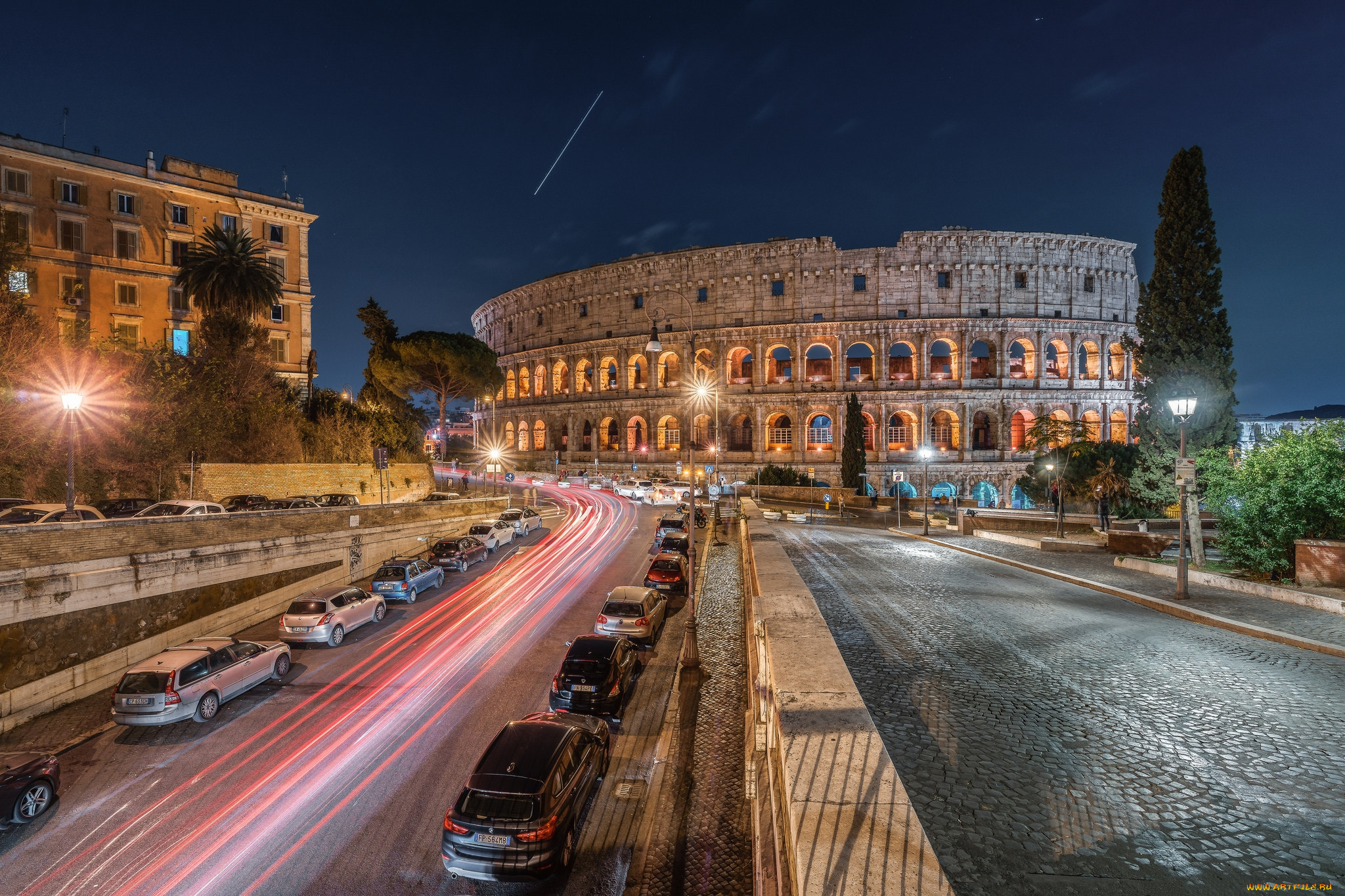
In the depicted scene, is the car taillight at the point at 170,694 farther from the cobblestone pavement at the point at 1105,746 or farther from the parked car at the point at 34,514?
the cobblestone pavement at the point at 1105,746

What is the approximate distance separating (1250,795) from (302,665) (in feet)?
55.6

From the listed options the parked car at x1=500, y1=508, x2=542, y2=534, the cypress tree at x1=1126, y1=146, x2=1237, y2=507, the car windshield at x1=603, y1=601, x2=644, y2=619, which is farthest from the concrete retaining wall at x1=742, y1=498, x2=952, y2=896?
the parked car at x1=500, y1=508, x2=542, y2=534

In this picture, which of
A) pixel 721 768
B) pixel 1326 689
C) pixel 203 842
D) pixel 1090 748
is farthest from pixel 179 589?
pixel 1326 689

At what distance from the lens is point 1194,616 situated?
37.1 feet

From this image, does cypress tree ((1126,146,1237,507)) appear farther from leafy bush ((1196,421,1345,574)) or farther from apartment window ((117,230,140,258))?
apartment window ((117,230,140,258))

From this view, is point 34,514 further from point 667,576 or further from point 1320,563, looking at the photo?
point 1320,563

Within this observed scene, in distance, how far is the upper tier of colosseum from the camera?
55.3 m

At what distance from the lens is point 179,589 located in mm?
15945

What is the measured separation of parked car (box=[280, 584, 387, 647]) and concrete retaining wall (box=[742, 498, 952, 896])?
1273 cm

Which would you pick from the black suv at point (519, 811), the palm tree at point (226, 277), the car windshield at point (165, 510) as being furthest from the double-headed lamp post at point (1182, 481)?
the palm tree at point (226, 277)

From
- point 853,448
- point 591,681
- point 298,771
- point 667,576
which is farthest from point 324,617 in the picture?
point 853,448

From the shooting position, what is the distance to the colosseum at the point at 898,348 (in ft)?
181

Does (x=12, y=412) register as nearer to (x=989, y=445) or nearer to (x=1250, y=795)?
(x=1250, y=795)

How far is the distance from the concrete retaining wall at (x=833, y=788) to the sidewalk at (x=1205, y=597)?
9138 mm
